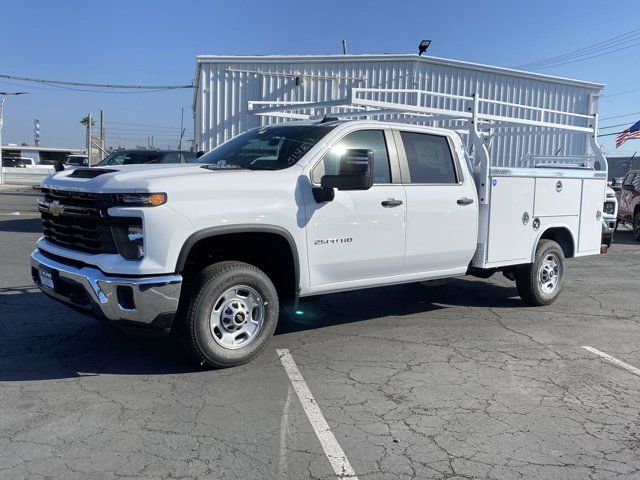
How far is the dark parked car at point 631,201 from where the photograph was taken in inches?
623

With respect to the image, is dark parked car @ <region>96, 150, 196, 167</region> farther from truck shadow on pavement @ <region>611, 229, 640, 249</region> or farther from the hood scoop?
truck shadow on pavement @ <region>611, 229, 640, 249</region>

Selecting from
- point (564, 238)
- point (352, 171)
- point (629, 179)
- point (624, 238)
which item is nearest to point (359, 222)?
point (352, 171)

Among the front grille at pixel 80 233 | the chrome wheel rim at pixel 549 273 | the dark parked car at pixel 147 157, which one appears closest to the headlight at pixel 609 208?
the chrome wheel rim at pixel 549 273

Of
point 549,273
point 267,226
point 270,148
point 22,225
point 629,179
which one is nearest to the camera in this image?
point 267,226

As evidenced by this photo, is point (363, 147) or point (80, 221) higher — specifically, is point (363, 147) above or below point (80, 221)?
above

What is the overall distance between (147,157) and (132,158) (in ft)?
1.11

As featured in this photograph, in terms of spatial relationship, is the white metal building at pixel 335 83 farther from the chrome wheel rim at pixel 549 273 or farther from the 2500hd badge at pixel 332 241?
the 2500hd badge at pixel 332 241

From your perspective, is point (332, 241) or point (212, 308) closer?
point (212, 308)

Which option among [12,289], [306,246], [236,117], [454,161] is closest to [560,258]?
[454,161]

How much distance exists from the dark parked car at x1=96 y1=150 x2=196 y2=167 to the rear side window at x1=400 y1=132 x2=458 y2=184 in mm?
7586

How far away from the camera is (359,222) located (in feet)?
17.5

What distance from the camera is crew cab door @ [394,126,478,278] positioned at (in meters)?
5.80

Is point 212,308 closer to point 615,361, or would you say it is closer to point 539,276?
point 615,361

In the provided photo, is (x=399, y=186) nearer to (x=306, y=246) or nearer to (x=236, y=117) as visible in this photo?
(x=306, y=246)
